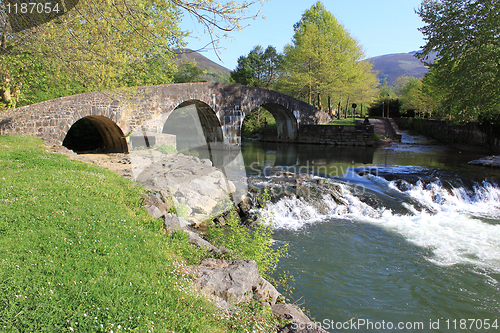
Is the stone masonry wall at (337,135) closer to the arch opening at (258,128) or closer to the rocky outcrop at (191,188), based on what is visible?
the arch opening at (258,128)

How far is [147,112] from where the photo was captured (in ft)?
56.4

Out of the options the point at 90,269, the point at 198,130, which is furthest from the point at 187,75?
the point at 90,269

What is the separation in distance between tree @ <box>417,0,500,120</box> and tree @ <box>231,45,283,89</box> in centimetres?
2761

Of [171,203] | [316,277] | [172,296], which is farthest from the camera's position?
[171,203]

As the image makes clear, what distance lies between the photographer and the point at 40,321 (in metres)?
2.62

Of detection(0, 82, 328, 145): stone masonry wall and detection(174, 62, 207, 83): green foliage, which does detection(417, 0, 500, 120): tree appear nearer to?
detection(0, 82, 328, 145): stone masonry wall

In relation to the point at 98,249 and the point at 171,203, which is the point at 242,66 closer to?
the point at 171,203

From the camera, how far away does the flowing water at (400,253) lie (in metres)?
5.00

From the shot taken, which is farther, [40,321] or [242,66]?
[242,66]

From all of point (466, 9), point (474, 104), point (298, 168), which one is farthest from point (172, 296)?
point (466, 9)

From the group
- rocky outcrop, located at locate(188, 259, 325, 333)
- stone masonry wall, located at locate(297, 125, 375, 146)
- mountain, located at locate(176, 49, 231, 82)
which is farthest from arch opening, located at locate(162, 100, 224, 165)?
rocky outcrop, located at locate(188, 259, 325, 333)

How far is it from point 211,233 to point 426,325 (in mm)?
3901

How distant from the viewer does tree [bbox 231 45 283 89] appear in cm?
4525

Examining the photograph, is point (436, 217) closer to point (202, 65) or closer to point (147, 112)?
point (147, 112)
